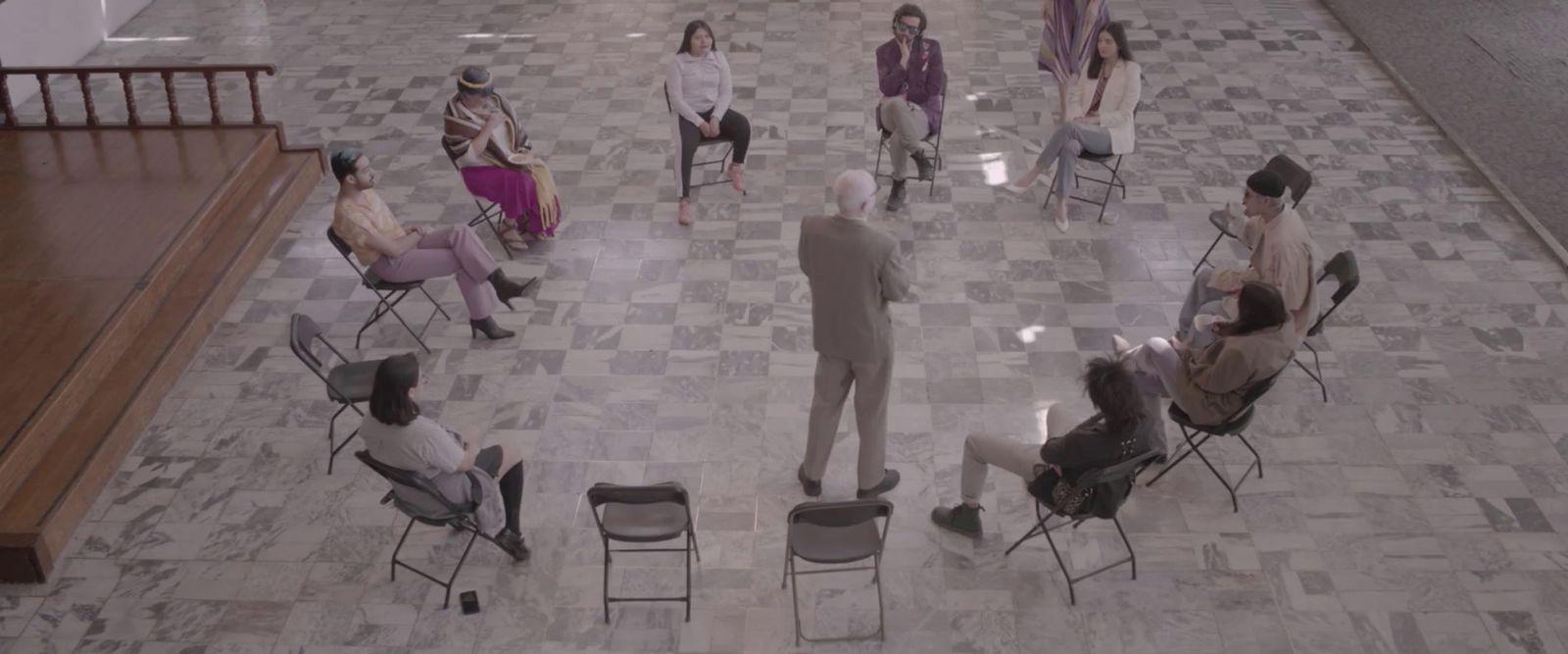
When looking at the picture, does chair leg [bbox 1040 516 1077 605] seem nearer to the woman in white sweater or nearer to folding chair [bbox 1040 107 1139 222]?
folding chair [bbox 1040 107 1139 222]

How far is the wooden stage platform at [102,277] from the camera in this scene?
5555mm

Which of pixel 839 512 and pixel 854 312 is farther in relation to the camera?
pixel 854 312

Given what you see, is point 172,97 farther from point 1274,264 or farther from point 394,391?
point 1274,264

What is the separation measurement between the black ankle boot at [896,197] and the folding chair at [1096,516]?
2661 mm

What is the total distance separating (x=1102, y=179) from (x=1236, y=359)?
3.21 meters

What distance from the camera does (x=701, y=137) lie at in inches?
300

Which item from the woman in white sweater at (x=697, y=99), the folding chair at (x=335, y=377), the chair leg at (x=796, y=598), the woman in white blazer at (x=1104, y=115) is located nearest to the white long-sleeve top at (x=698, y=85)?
the woman in white sweater at (x=697, y=99)

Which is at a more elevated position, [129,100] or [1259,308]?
[1259,308]

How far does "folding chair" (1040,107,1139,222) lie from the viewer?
7.45m

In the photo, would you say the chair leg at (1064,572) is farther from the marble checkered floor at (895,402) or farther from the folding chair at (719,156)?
the folding chair at (719,156)

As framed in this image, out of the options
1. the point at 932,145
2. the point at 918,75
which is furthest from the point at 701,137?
the point at 932,145

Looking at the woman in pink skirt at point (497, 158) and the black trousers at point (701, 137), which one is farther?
the black trousers at point (701, 137)

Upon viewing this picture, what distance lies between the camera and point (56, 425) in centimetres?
577

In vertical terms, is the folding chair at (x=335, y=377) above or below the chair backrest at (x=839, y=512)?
below
